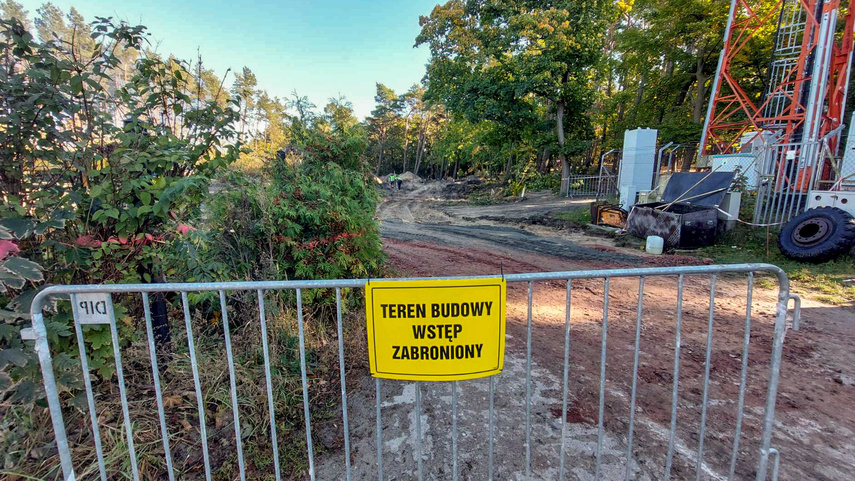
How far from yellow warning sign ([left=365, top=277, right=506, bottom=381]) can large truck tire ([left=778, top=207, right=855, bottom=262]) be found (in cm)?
922

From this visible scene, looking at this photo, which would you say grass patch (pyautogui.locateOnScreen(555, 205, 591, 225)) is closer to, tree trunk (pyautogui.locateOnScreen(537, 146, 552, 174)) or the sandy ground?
the sandy ground

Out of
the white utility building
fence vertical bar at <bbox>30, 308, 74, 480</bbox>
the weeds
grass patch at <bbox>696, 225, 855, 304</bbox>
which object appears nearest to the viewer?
fence vertical bar at <bbox>30, 308, 74, 480</bbox>

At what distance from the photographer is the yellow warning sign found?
1.90 m

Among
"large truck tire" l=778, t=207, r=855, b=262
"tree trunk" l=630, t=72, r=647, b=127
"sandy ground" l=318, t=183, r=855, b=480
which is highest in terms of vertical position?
"tree trunk" l=630, t=72, r=647, b=127

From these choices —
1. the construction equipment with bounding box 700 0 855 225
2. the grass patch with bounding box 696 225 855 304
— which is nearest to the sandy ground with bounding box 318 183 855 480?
the grass patch with bounding box 696 225 855 304

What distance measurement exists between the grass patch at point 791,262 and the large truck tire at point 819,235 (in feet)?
0.60

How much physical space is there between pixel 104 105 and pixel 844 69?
18.7 metres

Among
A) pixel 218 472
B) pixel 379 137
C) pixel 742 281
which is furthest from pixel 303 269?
pixel 379 137

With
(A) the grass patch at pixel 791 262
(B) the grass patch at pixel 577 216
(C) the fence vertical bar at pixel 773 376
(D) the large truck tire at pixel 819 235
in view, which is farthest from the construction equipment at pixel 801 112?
(C) the fence vertical bar at pixel 773 376

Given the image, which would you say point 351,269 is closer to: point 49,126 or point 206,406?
point 206,406

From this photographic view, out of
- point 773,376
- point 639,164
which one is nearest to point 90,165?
point 773,376

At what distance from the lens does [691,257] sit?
8.23 m

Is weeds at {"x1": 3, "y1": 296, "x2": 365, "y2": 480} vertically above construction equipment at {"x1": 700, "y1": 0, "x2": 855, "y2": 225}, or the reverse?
construction equipment at {"x1": 700, "y1": 0, "x2": 855, "y2": 225}

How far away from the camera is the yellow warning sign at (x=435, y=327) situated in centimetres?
190
